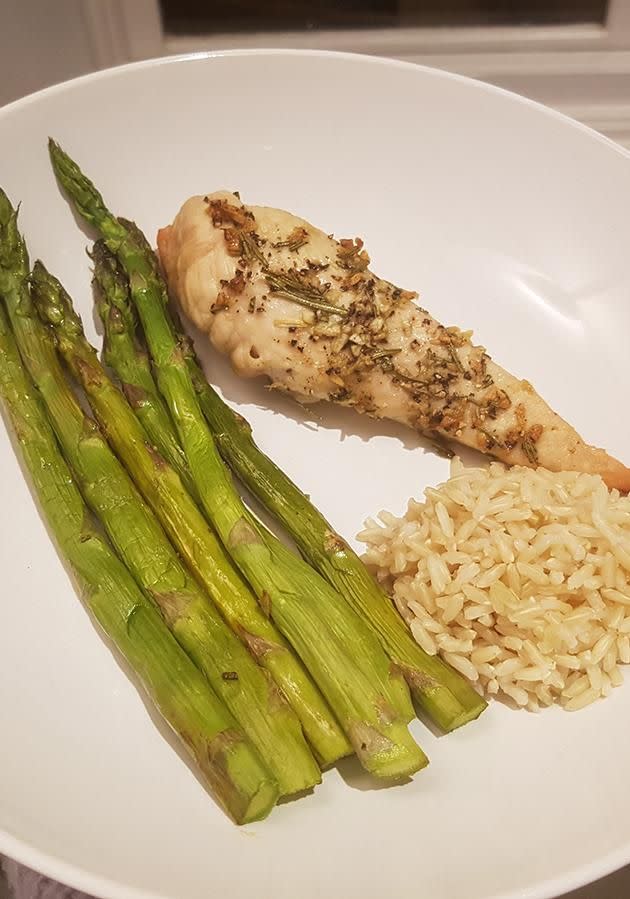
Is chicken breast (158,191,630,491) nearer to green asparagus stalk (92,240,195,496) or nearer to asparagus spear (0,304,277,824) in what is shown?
green asparagus stalk (92,240,195,496)

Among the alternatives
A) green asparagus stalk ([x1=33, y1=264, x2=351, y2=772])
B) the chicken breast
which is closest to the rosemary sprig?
the chicken breast

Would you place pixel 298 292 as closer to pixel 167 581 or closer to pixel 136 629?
pixel 167 581

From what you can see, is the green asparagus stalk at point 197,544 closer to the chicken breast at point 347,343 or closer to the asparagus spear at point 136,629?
the asparagus spear at point 136,629

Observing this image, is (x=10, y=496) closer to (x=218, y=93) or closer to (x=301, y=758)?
(x=301, y=758)

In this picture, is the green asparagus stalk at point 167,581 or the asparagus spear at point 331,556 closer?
the green asparagus stalk at point 167,581

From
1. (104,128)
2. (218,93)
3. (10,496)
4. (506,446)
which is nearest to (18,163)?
(104,128)

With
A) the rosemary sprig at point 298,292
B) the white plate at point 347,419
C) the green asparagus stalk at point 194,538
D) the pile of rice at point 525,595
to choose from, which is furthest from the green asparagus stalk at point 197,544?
the rosemary sprig at point 298,292

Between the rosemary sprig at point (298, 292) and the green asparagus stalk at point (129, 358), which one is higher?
the rosemary sprig at point (298, 292)
